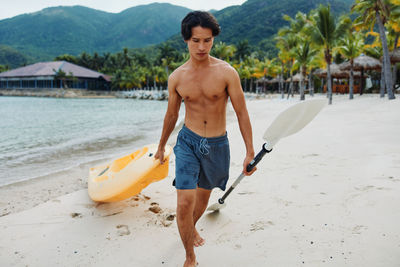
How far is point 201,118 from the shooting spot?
88.7 inches

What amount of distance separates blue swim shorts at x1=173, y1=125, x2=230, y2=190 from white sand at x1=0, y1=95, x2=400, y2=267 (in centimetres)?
66

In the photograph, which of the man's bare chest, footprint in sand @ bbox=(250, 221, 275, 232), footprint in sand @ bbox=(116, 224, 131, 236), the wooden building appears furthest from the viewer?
the wooden building

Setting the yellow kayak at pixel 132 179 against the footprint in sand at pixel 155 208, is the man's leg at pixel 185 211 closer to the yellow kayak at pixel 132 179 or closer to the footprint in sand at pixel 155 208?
the yellow kayak at pixel 132 179

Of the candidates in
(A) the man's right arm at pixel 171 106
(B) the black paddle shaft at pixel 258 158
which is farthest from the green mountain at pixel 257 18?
(B) the black paddle shaft at pixel 258 158

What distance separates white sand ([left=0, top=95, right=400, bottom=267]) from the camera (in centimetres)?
230

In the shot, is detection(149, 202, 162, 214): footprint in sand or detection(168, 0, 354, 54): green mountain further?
detection(168, 0, 354, 54): green mountain

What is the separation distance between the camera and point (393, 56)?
1880 centimetres

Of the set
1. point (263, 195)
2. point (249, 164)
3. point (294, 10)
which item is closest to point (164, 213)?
point (263, 195)

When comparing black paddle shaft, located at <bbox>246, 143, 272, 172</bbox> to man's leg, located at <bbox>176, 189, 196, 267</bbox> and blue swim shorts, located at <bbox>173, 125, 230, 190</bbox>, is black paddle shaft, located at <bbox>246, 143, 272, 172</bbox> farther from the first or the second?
man's leg, located at <bbox>176, 189, 196, 267</bbox>

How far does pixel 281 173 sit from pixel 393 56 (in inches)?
760

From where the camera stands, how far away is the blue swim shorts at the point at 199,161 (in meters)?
2.15

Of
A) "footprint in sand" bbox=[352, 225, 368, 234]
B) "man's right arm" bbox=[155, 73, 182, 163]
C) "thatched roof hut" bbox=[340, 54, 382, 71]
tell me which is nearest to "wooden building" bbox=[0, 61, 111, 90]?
"thatched roof hut" bbox=[340, 54, 382, 71]

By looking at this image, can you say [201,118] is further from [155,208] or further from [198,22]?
[155,208]

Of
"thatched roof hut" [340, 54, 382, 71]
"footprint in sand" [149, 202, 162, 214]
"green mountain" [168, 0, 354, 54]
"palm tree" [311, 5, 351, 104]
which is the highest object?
"green mountain" [168, 0, 354, 54]
